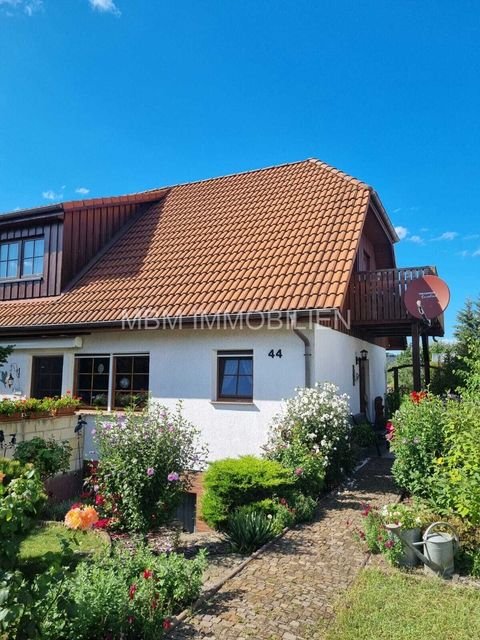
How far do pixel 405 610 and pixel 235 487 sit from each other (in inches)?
128

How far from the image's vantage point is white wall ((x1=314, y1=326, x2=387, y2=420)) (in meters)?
9.50

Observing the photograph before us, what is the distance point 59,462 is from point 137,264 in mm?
5846

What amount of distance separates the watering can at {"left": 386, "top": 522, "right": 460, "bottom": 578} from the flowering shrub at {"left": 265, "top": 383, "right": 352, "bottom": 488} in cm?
293

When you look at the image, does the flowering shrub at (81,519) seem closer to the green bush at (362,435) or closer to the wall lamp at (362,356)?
the green bush at (362,435)

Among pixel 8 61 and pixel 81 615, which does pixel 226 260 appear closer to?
pixel 8 61

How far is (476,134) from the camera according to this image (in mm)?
14375

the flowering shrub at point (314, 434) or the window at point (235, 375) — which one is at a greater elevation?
the window at point (235, 375)

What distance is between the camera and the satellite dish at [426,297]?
10.6 m

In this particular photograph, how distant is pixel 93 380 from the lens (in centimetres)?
1147

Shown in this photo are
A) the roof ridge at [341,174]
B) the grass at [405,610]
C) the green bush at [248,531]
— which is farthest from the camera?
the roof ridge at [341,174]

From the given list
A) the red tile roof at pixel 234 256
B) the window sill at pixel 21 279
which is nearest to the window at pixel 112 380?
the red tile roof at pixel 234 256

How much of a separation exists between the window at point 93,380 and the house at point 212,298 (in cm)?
3

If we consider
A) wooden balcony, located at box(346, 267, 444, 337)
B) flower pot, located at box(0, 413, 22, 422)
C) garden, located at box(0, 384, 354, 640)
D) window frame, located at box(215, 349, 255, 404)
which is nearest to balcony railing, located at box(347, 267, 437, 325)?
wooden balcony, located at box(346, 267, 444, 337)

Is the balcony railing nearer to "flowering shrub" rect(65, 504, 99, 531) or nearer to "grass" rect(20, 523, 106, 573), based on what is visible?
"grass" rect(20, 523, 106, 573)
